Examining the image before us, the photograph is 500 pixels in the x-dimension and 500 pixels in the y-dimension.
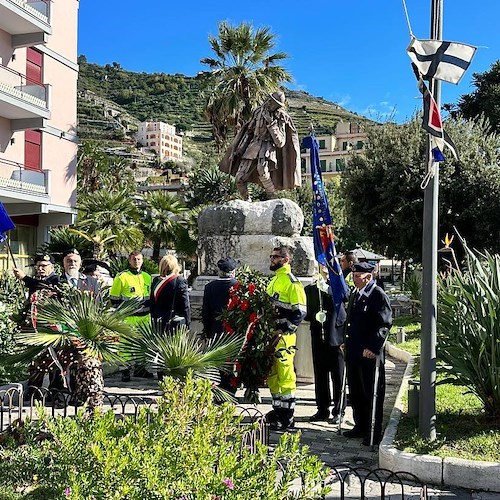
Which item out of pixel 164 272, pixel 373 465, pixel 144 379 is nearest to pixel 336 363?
pixel 373 465

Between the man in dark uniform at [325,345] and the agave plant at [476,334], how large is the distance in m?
1.40

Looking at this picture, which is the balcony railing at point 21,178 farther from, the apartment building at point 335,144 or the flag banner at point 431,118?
the apartment building at point 335,144

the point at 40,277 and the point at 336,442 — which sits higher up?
the point at 40,277

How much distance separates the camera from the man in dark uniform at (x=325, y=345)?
730 centimetres

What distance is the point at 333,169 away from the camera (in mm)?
78562

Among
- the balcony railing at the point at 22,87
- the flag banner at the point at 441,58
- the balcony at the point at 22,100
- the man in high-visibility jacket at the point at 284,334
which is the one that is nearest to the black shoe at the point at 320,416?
the man in high-visibility jacket at the point at 284,334

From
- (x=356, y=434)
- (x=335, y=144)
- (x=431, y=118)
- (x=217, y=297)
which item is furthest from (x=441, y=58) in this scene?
(x=335, y=144)

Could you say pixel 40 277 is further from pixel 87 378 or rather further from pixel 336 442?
pixel 336 442

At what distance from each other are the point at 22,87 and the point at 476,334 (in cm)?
2226

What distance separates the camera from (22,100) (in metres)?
23.1

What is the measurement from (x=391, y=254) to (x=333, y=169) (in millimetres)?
55212

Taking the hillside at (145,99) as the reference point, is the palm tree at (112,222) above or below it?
below

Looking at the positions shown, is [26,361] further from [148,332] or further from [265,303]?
[265,303]

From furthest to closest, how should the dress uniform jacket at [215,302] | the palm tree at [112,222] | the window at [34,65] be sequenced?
the window at [34,65]
the palm tree at [112,222]
the dress uniform jacket at [215,302]
